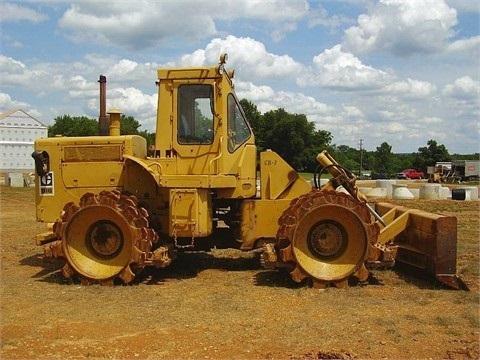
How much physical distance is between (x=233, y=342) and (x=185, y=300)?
172cm

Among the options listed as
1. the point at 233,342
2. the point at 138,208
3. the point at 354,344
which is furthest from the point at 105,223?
the point at 354,344

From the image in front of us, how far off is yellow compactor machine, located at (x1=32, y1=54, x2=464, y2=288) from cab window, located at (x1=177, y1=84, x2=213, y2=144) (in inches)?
0.6

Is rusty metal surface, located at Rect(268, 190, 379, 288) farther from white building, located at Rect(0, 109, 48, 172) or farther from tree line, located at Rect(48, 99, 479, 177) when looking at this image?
white building, located at Rect(0, 109, 48, 172)

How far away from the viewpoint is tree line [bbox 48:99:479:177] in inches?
470

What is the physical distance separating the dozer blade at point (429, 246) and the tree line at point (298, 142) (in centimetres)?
180

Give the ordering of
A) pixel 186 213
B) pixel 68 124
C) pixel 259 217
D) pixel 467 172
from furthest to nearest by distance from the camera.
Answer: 1. pixel 68 124
2. pixel 467 172
3. pixel 259 217
4. pixel 186 213

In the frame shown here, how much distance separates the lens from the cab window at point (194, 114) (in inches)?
321

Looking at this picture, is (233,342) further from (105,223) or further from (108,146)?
(108,146)

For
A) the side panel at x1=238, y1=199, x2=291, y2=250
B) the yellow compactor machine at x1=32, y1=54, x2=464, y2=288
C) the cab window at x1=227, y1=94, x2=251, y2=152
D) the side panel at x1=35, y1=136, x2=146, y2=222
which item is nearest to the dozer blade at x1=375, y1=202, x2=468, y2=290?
the yellow compactor machine at x1=32, y1=54, x2=464, y2=288

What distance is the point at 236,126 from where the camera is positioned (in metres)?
8.48

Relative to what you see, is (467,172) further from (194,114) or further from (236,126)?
(194,114)

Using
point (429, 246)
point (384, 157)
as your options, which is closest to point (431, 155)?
point (384, 157)

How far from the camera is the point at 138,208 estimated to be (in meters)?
7.77

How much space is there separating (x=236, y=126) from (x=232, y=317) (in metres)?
3.39
